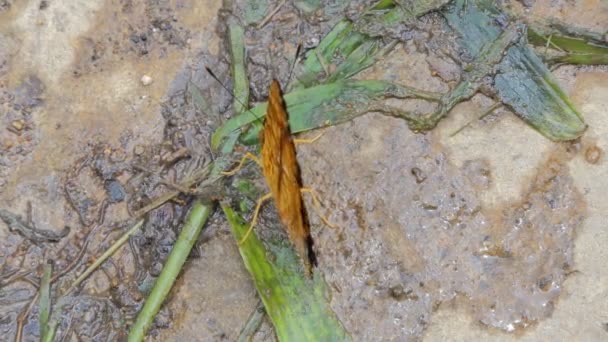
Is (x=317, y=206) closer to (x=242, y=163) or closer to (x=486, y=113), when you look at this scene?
(x=242, y=163)

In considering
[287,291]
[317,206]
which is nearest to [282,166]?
[317,206]

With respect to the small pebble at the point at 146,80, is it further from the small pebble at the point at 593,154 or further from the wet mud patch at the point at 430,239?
the small pebble at the point at 593,154

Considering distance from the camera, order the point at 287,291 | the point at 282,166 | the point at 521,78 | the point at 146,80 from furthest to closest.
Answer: the point at 146,80
the point at 521,78
the point at 287,291
the point at 282,166

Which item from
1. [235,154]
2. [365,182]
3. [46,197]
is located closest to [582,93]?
[365,182]

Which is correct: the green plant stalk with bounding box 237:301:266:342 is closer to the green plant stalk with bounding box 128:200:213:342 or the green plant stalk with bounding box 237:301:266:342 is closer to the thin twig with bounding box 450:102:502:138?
the green plant stalk with bounding box 128:200:213:342

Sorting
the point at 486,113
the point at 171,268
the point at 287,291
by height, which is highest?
the point at 486,113

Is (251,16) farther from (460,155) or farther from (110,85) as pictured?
(460,155)
